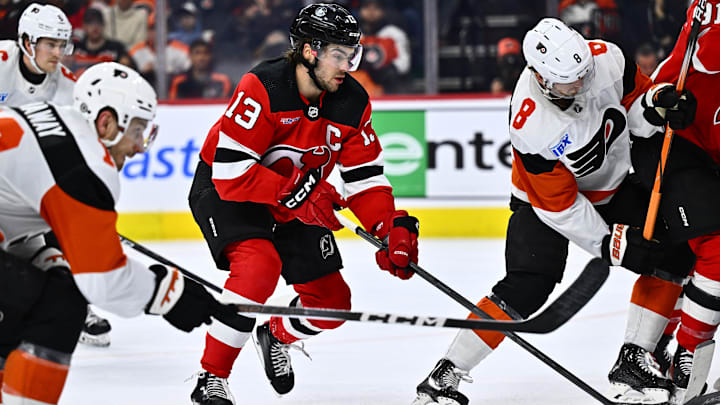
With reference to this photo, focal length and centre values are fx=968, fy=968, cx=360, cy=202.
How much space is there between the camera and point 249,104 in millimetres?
2846

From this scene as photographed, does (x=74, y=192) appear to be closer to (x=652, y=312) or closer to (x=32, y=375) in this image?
(x=32, y=375)

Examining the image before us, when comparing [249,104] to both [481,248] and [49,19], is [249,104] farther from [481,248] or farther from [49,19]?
[481,248]

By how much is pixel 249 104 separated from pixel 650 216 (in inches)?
47.9

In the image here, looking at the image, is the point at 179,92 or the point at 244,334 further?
the point at 179,92

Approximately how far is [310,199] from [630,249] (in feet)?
3.10

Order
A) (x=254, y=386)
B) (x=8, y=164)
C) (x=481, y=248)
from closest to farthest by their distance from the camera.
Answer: (x=8, y=164)
(x=254, y=386)
(x=481, y=248)

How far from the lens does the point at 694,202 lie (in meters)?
2.77

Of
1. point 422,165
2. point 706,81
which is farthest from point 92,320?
point 422,165

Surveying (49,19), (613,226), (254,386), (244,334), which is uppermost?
(49,19)

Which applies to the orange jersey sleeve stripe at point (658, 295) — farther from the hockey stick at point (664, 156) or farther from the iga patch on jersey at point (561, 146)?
the iga patch on jersey at point (561, 146)

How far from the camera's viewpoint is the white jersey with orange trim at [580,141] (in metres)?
2.73

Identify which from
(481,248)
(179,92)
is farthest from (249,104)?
(179,92)

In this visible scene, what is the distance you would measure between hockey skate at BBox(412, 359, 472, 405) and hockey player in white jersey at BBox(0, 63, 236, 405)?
0.82 meters

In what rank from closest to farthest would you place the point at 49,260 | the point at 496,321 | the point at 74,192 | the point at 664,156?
the point at 74,192
the point at 49,260
the point at 496,321
the point at 664,156
